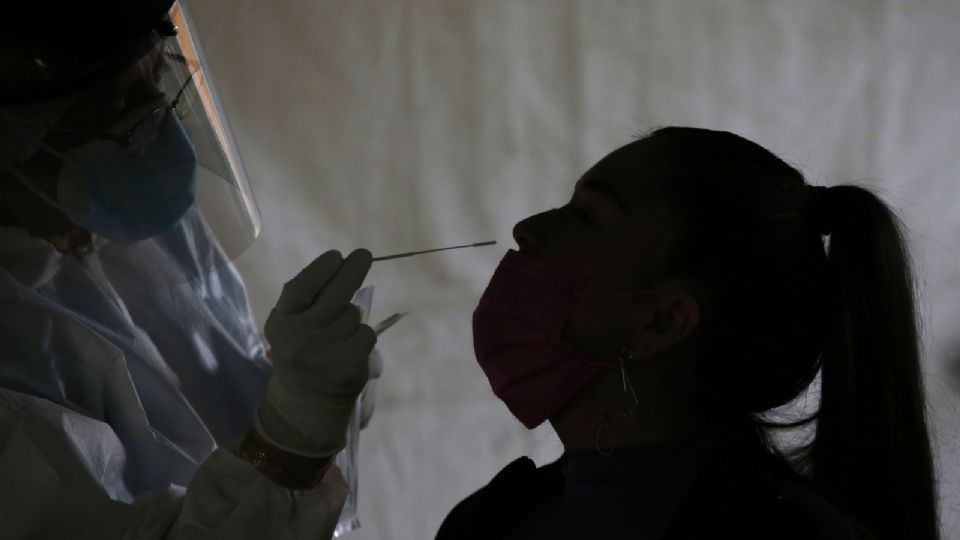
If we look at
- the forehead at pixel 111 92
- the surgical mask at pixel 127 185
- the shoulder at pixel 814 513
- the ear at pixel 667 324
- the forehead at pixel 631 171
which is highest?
the forehead at pixel 111 92

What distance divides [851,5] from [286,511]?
182 cm

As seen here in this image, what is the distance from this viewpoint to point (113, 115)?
3.40ft

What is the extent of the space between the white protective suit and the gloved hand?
59 mm

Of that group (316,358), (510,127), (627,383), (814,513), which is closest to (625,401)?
(627,383)

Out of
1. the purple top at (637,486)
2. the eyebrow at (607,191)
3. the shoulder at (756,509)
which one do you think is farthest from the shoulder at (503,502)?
the eyebrow at (607,191)

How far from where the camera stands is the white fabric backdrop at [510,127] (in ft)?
7.14

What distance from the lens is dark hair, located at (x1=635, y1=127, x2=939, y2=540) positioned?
1041 mm

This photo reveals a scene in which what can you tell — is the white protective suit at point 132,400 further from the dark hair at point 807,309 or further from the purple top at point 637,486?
the dark hair at point 807,309

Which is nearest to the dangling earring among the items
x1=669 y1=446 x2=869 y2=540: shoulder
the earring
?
the earring

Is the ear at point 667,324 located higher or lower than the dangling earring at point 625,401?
higher

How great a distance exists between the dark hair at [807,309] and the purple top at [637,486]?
0.24 feet

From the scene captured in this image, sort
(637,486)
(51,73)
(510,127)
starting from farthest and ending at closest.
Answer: (510,127), (637,486), (51,73)

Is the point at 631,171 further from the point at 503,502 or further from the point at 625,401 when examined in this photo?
the point at 503,502

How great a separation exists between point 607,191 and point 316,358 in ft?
1.29
